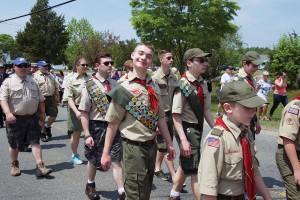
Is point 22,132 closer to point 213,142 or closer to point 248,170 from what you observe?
point 213,142

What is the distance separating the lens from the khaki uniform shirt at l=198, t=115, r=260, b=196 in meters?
2.63

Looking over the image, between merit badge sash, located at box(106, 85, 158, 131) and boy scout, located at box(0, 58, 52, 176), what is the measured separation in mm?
3188

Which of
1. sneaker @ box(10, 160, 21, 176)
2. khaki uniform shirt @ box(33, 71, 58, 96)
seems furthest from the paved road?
khaki uniform shirt @ box(33, 71, 58, 96)

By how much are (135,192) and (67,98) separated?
12.7ft

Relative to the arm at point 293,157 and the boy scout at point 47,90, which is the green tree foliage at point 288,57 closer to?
the boy scout at point 47,90

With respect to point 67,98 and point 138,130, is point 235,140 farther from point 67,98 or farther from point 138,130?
point 67,98

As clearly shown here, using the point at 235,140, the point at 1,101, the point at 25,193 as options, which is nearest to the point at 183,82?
the point at 235,140

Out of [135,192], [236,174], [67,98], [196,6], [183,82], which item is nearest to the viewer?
[236,174]

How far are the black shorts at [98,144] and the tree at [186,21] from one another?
51.5ft

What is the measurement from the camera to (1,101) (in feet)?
20.5

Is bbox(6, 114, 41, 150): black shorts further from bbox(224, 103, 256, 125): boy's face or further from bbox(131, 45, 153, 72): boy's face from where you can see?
bbox(224, 103, 256, 125): boy's face

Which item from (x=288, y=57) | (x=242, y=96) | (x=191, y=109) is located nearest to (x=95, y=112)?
(x=191, y=109)

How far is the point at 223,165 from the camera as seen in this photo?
2682 mm

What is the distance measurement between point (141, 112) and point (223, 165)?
46.5 inches
